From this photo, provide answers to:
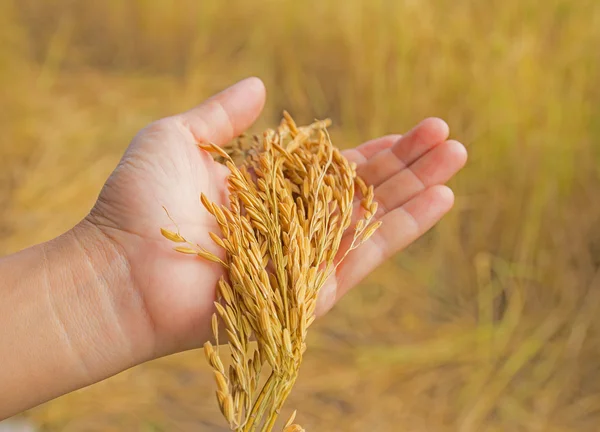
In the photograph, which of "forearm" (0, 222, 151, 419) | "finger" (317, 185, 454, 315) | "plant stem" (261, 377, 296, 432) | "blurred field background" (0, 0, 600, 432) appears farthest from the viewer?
"blurred field background" (0, 0, 600, 432)

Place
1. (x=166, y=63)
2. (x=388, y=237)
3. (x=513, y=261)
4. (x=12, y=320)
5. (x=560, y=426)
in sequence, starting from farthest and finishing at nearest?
(x=166, y=63)
(x=513, y=261)
(x=560, y=426)
(x=388, y=237)
(x=12, y=320)

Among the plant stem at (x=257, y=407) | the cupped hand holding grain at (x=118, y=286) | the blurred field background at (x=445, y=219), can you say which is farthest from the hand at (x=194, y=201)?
the blurred field background at (x=445, y=219)

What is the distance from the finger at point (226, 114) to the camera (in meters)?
0.97

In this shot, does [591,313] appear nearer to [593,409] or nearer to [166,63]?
[593,409]

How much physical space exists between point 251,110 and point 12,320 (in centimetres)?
45

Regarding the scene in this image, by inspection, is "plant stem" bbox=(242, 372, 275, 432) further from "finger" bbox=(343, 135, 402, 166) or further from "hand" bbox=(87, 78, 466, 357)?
"finger" bbox=(343, 135, 402, 166)

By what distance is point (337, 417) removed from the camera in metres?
1.32

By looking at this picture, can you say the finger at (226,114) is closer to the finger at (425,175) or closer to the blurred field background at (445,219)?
the finger at (425,175)

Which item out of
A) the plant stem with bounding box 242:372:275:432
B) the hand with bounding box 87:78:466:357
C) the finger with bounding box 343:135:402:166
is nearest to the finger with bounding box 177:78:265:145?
the hand with bounding box 87:78:466:357

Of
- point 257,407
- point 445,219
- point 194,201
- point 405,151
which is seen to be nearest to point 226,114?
point 194,201

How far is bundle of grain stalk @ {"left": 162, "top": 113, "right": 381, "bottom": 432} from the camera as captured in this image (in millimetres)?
668

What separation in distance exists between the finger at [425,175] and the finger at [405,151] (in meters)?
0.02

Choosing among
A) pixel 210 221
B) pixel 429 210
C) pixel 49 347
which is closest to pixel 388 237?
pixel 429 210

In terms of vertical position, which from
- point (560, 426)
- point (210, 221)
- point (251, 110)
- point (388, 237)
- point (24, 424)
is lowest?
point (560, 426)
